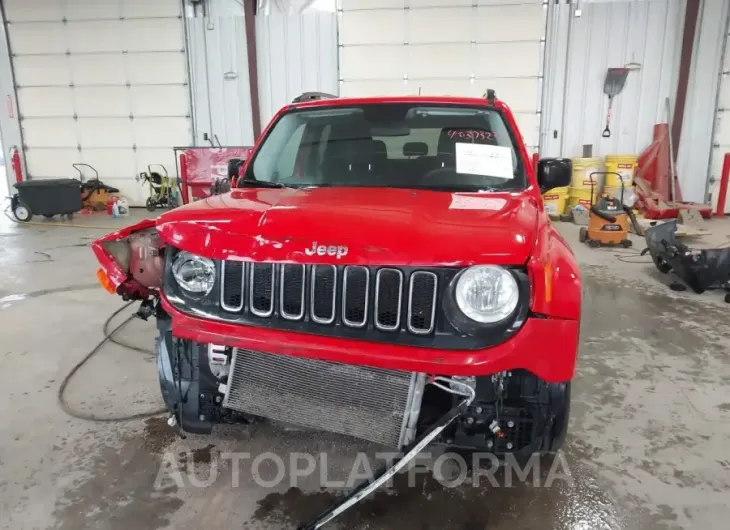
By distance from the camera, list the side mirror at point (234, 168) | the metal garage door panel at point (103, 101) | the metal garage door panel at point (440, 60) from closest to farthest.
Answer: the side mirror at point (234, 168), the metal garage door panel at point (440, 60), the metal garage door panel at point (103, 101)

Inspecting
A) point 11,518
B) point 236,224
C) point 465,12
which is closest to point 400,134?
point 236,224

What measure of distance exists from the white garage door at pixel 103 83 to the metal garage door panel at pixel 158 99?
0.02 metres

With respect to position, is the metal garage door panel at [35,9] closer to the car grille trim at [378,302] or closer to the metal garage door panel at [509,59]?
the metal garage door panel at [509,59]

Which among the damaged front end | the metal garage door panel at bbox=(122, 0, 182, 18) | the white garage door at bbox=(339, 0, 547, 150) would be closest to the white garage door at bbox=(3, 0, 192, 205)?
the metal garage door panel at bbox=(122, 0, 182, 18)

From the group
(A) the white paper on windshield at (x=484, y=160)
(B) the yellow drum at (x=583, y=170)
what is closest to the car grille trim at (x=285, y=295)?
(A) the white paper on windshield at (x=484, y=160)

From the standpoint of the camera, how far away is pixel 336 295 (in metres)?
1.82

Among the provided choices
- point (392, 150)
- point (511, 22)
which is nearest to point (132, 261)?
point (392, 150)

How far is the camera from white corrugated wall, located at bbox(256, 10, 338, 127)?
33.4 feet

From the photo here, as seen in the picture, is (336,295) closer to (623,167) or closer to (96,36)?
(623,167)

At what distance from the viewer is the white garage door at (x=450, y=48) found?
963cm

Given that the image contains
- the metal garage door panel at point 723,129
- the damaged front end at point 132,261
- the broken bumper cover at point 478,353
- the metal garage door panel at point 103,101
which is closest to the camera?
the broken bumper cover at point 478,353

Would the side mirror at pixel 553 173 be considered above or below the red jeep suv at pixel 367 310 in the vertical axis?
above

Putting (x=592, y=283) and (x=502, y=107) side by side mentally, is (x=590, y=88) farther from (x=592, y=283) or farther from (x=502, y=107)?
(x=502, y=107)

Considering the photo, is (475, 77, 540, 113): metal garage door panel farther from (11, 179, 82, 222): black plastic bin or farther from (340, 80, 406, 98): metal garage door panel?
(11, 179, 82, 222): black plastic bin
